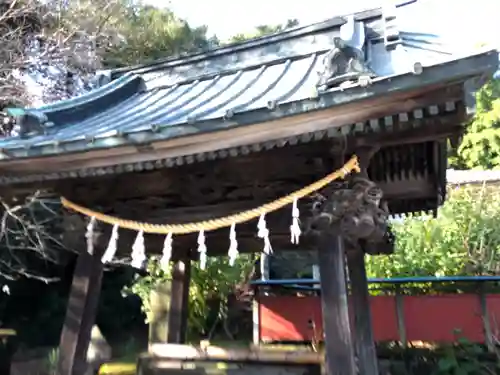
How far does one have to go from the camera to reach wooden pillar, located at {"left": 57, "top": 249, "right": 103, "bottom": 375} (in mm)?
3936

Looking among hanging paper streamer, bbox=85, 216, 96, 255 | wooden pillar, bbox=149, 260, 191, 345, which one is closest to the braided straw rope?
hanging paper streamer, bbox=85, 216, 96, 255

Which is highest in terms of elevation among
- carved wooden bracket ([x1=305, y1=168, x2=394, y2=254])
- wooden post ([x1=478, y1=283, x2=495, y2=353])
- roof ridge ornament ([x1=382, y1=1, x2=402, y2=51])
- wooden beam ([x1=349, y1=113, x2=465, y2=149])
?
roof ridge ornament ([x1=382, y1=1, x2=402, y2=51])

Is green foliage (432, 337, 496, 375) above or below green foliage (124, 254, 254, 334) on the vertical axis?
below

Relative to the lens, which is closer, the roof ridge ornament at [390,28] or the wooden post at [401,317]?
the roof ridge ornament at [390,28]

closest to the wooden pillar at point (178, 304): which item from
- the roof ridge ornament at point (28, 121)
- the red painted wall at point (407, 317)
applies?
the red painted wall at point (407, 317)

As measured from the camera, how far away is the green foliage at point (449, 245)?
938 cm

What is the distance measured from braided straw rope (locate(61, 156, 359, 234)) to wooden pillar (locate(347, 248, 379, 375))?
1.91m

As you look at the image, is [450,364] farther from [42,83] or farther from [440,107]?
[42,83]

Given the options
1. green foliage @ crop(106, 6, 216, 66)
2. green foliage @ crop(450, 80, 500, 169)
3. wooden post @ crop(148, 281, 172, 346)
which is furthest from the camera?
green foliage @ crop(450, 80, 500, 169)

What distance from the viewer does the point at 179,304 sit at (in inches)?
247

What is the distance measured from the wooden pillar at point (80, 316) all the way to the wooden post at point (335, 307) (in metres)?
2.06

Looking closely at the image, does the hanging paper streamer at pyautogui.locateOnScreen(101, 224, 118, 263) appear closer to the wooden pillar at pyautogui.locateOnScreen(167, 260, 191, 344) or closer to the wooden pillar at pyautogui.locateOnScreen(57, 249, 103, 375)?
the wooden pillar at pyautogui.locateOnScreen(57, 249, 103, 375)

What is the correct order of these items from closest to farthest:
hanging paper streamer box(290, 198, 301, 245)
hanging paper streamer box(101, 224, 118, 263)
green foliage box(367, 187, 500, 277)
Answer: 1. hanging paper streamer box(290, 198, 301, 245)
2. hanging paper streamer box(101, 224, 118, 263)
3. green foliage box(367, 187, 500, 277)

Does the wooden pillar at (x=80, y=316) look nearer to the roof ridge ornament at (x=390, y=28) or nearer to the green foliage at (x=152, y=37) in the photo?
the roof ridge ornament at (x=390, y=28)
